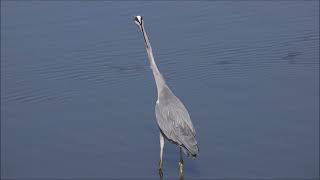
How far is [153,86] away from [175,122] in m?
2.36

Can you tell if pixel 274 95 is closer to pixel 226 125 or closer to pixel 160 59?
pixel 226 125

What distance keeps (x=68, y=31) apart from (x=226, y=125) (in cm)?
434

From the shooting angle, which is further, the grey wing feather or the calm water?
the calm water

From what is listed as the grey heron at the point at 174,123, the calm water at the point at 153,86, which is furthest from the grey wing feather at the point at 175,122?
the calm water at the point at 153,86

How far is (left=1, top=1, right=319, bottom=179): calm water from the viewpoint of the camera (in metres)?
9.27

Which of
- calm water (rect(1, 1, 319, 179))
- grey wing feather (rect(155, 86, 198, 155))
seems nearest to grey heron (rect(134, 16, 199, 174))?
grey wing feather (rect(155, 86, 198, 155))

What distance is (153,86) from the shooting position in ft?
36.7

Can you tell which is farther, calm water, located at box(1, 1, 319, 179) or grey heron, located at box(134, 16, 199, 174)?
calm water, located at box(1, 1, 319, 179)

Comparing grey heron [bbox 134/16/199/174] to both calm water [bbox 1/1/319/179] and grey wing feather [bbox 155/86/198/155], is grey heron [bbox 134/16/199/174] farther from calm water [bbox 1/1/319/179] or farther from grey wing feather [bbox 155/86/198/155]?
calm water [bbox 1/1/319/179]

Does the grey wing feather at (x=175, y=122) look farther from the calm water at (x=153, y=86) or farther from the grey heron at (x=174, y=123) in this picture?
the calm water at (x=153, y=86)

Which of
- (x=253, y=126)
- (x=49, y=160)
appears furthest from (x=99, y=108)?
(x=253, y=126)

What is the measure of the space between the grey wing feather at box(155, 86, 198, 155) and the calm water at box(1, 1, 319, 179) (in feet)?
1.71

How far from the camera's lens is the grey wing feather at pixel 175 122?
8.67 metres

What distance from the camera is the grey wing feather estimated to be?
8.67 meters
